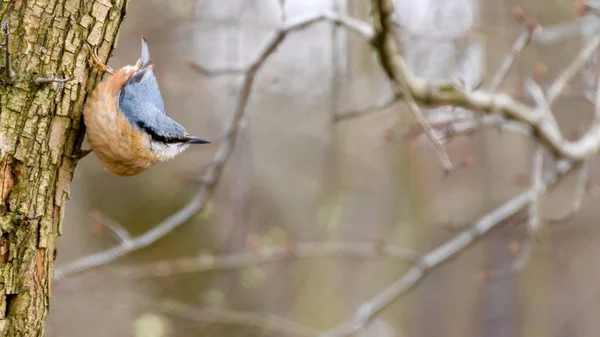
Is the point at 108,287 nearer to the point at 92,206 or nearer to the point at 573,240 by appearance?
the point at 92,206

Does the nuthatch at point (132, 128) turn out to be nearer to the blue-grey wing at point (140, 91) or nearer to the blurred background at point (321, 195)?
the blue-grey wing at point (140, 91)

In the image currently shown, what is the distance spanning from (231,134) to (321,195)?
143 inches

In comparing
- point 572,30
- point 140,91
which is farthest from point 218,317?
point 572,30

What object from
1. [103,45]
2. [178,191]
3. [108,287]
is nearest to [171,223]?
[103,45]

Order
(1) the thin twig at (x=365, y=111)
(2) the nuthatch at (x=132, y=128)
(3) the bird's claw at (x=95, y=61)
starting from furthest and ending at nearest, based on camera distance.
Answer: (1) the thin twig at (x=365, y=111) → (2) the nuthatch at (x=132, y=128) → (3) the bird's claw at (x=95, y=61)

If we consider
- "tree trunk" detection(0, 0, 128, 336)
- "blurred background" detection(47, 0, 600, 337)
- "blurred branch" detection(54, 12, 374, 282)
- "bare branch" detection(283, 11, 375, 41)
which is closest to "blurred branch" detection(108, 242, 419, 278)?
"blurred background" detection(47, 0, 600, 337)

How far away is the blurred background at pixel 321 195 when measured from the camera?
14.9 feet

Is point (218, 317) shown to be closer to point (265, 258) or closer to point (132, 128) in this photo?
point (265, 258)

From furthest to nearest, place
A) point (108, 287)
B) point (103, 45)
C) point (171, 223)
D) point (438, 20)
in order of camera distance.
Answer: point (438, 20), point (108, 287), point (171, 223), point (103, 45)

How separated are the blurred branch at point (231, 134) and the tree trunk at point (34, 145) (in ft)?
3.56

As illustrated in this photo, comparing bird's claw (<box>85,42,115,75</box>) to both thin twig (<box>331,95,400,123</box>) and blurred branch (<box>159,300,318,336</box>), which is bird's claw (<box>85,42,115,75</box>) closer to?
thin twig (<box>331,95,400,123</box>)

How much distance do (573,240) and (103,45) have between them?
21.1ft

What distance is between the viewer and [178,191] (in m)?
5.42

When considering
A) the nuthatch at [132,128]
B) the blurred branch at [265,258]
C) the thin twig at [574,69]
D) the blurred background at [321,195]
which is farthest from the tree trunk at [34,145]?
the thin twig at [574,69]
